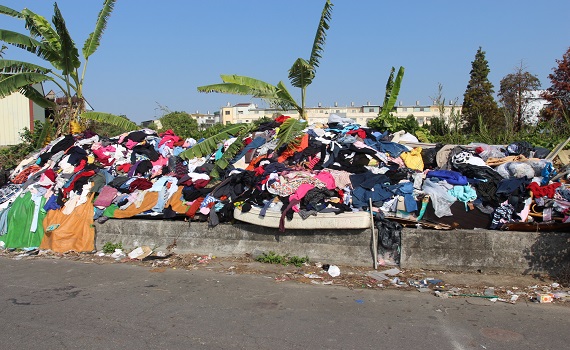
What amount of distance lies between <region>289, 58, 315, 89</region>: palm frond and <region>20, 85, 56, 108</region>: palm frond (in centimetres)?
706

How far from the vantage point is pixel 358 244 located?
7.07 meters

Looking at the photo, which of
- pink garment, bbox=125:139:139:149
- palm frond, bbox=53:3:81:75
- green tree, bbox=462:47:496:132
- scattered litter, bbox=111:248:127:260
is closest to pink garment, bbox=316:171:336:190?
scattered litter, bbox=111:248:127:260

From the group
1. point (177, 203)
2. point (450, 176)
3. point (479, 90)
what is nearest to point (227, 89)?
point (177, 203)

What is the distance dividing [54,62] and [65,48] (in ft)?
2.05

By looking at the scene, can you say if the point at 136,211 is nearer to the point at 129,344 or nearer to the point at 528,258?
the point at 129,344

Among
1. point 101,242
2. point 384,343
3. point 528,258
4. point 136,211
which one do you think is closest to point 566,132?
point 528,258

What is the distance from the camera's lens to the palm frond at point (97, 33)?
12.7 meters

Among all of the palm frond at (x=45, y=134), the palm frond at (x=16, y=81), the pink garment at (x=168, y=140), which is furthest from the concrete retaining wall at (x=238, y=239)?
the palm frond at (x=45, y=134)

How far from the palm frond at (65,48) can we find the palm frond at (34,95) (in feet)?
3.83

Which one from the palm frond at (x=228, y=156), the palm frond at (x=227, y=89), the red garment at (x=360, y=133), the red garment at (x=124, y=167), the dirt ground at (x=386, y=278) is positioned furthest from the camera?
the palm frond at (x=227, y=89)

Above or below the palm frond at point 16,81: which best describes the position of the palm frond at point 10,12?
above

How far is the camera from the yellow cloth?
8477mm

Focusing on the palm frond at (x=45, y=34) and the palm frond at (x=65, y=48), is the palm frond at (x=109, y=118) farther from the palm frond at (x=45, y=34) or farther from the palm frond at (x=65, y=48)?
the palm frond at (x=45, y=34)

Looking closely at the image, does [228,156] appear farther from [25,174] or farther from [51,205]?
[25,174]
